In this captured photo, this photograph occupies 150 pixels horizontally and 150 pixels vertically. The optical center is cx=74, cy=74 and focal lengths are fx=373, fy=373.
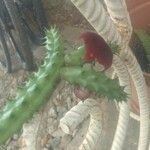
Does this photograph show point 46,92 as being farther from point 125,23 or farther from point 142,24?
point 142,24

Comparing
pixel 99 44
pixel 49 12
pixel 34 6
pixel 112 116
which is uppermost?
pixel 99 44

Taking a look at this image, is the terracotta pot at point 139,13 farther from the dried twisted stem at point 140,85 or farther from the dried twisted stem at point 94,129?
the dried twisted stem at point 94,129

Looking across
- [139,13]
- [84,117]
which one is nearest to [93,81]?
[84,117]

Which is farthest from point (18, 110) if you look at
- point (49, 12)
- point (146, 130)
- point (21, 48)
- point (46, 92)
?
point (49, 12)

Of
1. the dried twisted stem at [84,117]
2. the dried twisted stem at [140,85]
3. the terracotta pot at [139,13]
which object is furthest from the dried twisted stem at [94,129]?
the terracotta pot at [139,13]

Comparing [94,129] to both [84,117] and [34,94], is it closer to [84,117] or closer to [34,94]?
[84,117]

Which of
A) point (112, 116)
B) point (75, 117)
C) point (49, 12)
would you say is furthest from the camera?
point (49, 12)

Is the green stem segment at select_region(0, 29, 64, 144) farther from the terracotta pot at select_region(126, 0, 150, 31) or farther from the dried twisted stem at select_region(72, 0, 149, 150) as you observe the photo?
the terracotta pot at select_region(126, 0, 150, 31)
